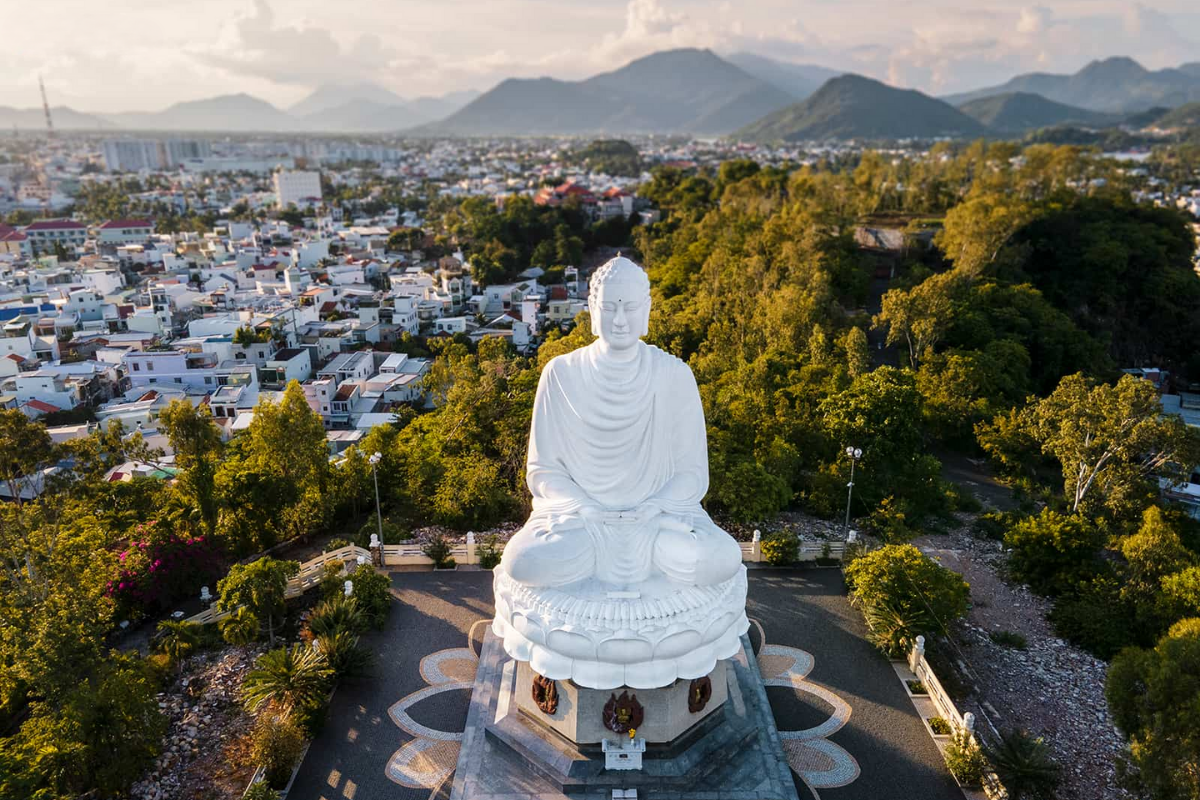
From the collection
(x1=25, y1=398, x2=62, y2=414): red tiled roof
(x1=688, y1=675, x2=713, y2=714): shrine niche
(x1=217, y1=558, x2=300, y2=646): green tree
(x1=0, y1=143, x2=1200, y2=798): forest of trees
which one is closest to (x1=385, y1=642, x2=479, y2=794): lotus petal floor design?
(x1=217, y1=558, x2=300, y2=646): green tree

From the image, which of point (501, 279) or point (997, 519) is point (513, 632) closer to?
point (997, 519)

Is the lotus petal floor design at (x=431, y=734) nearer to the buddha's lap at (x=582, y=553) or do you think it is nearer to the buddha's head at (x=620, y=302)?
the buddha's lap at (x=582, y=553)

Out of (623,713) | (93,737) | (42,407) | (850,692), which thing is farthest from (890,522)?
(42,407)

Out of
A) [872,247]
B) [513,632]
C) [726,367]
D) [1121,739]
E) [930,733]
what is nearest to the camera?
[513,632]

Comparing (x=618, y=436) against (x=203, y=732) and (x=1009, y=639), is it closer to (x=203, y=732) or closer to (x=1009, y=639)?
(x=203, y=732)

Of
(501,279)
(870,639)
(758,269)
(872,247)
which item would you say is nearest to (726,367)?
(758,269)

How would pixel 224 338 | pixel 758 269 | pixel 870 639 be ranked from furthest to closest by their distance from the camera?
pixel 224 338
pixel 758 269
pixel 870 639
